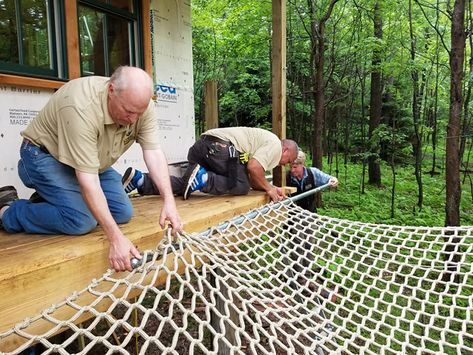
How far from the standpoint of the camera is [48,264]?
1379 millimetres

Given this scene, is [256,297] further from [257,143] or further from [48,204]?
[257,143]

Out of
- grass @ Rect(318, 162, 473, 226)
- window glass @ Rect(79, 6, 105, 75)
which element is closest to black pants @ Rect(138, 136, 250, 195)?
window glass @ Rect(79, 6, 105, 75)

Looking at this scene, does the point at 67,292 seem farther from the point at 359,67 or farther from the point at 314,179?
the point at 359,67

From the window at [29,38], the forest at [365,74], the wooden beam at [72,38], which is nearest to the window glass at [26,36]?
the window at [29,38]

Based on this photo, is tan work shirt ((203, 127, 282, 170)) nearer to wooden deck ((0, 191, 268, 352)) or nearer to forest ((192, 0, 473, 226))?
wooden deck ((0, 191, 268, 352))

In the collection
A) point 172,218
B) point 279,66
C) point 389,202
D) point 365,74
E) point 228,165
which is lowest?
point 389,202

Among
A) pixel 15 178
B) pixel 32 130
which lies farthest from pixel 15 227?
pixel 15 178

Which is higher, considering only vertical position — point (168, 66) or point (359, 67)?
point (359, 67)

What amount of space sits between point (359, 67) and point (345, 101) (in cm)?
153

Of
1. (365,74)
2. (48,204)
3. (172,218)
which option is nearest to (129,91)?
(172,218)

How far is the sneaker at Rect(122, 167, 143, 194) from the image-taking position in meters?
2.84

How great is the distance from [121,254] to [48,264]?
25 centimetres

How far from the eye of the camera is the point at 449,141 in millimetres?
3758

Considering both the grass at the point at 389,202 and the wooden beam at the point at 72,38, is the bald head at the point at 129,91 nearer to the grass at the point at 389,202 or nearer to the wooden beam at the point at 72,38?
the wooden beam at the point at 72,38
